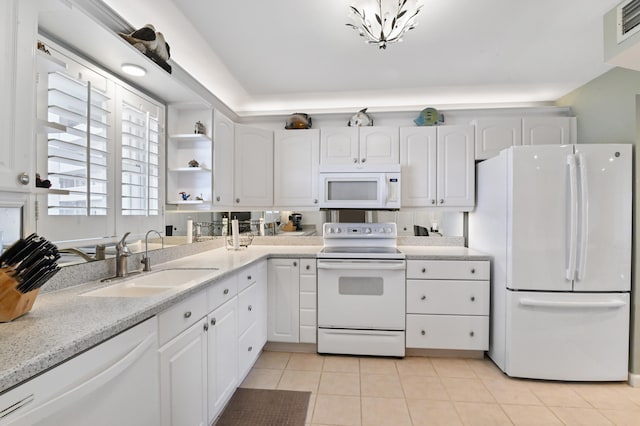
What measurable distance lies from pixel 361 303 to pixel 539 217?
1.53 meters

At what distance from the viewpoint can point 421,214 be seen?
3.29 metres

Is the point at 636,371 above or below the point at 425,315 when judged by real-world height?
below

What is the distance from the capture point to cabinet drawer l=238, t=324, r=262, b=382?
2.10m

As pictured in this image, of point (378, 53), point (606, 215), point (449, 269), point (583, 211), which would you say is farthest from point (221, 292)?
point (606, 215)

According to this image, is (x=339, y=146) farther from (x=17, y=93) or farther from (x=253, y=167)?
(x=17, y=93)

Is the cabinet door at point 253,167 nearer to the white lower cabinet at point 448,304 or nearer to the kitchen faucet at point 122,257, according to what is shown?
the kitchen faucet at point 122,257

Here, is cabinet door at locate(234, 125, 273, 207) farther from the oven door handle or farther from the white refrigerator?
the white refrigerator

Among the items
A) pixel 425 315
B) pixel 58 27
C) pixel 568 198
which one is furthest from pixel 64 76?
pixel 568 198

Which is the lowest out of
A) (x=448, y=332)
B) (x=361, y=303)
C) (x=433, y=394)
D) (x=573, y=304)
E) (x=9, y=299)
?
(x=433, y=394)

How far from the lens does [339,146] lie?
313cm

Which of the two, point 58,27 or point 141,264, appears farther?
point 141,264

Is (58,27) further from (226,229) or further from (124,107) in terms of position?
(226,229)

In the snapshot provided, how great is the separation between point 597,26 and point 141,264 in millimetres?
3399

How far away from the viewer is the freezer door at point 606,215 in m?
2.19
